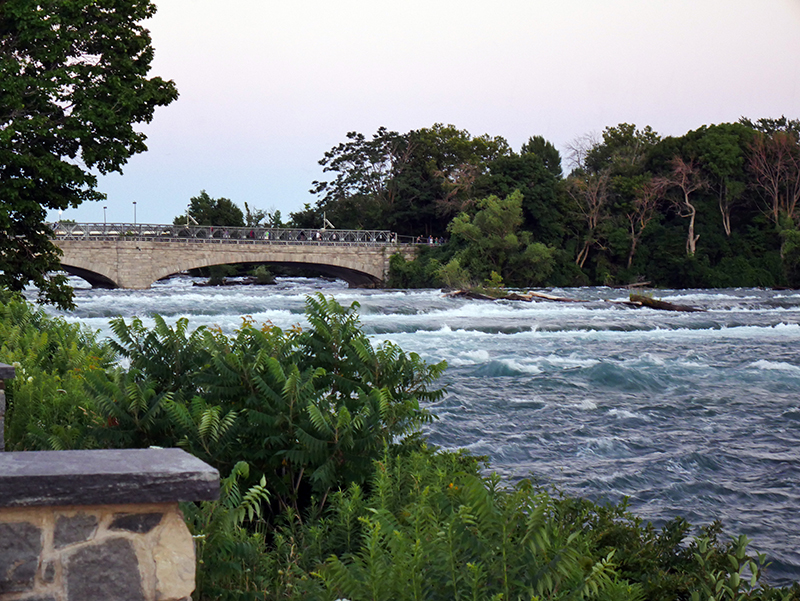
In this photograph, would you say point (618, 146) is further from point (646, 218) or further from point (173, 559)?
point (173, 559)

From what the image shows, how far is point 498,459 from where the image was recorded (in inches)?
390

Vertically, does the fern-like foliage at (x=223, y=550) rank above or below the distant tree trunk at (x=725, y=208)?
below

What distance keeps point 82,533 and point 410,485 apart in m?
3.01

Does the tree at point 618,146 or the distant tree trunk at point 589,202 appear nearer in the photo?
the distant tree trunk at point 589,202

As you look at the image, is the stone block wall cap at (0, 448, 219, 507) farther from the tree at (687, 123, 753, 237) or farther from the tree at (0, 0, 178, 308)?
the tree at (687, 123, 753, 237)

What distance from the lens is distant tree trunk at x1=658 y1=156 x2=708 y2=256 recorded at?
54.7 m

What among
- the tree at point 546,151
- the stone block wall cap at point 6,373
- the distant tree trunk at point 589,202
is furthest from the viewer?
the tree at point 546,151

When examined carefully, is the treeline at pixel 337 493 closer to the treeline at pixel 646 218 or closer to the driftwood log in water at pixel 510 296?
the driftwood log in water at pixel 510 296

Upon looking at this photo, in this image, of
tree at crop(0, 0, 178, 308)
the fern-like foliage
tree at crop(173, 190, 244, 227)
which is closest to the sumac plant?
the fern-like foliage

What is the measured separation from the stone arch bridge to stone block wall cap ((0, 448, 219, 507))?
4809 cm

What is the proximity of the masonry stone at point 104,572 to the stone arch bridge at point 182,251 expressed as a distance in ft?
158

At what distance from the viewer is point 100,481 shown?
8.94 feet

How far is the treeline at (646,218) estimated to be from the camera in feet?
170

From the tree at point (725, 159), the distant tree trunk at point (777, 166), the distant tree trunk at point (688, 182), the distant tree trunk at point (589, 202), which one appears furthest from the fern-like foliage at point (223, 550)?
the distant tree trunk at point (777, 166)
